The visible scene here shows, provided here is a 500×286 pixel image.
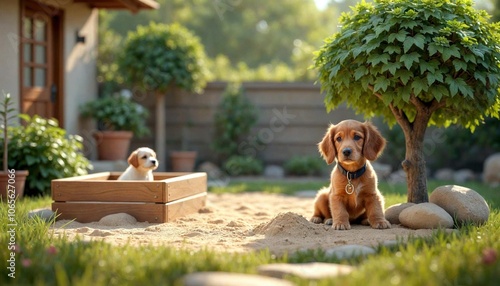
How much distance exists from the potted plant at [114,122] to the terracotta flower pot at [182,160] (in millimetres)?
985

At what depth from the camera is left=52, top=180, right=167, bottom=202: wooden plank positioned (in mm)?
6453

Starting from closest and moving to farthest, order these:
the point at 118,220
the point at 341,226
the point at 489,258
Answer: the point at 489,258 → the point at 341,226 → the point at 118,220

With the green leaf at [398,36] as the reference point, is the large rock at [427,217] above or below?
below

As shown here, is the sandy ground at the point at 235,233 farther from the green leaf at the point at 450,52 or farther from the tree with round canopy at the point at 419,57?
the green leaf at the point at 450,52

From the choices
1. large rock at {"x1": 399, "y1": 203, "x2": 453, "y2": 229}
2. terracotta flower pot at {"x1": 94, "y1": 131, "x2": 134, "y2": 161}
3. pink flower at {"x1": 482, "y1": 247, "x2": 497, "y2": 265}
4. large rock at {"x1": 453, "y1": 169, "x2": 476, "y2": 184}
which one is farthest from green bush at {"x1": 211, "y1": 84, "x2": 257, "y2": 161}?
pink flower at {"x1": 482, "y1": 247, "x2": 497, "y2": 265}

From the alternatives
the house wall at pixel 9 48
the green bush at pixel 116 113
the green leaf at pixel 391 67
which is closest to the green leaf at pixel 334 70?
the green leaf at pixel 391 67

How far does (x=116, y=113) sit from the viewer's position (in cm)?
1145

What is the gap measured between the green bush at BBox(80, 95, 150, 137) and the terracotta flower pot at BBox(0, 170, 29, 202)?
3.53m

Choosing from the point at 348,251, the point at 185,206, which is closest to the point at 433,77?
the point at 348,251

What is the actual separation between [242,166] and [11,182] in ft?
19.6

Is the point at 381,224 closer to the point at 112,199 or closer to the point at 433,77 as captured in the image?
the point at 433,77

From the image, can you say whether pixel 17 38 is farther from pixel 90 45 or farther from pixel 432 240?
pixel 432 240

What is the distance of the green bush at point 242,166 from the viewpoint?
12.7m

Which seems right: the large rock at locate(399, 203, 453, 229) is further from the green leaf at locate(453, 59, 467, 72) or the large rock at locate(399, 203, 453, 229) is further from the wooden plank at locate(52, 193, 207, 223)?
the wooden plank at locate(52, 193, 207, 223)
